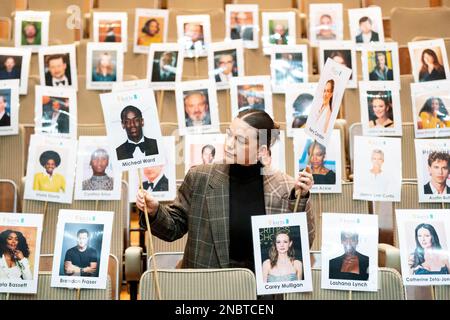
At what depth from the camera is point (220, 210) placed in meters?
2.13

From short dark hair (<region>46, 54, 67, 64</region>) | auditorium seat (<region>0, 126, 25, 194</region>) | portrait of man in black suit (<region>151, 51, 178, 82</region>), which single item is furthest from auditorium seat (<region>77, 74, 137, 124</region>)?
auditorium seat (<region>0, 126, 25, 194</region>)

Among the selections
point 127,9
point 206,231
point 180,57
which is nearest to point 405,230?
point 206,231

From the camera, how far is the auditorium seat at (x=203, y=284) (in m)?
1.95

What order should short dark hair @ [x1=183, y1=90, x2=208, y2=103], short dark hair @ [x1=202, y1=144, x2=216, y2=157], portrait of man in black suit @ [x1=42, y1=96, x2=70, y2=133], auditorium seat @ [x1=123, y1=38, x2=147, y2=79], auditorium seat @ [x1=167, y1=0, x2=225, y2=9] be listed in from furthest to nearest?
auditorium seat @ [x1=167, y1=0, x2=225, y2=9], auditorium seat @ [x1=123, y1=38, x2=147, y2=79], short dark hair @ [x1=183, y1=90, x2=208, y2=103], portrait of man in black suit @ [x1=42, y1=96, x2=70, y2=133], short dark hair @ [x1=202, y1=144, x2=216, y2=157]

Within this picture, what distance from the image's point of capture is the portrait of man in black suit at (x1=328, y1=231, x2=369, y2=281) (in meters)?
2.04

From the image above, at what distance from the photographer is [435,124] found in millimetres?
3180

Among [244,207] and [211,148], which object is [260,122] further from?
[211,148]

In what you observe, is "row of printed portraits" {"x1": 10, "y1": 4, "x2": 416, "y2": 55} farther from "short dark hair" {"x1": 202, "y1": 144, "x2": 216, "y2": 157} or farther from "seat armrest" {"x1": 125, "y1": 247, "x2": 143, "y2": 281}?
"seat armrest" {"x1": 125, "y1": 247, "x2": 143, "y2": 281}

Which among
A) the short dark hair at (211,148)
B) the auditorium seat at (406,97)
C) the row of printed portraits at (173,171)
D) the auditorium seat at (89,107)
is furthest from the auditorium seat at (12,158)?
the auditorium seat at (406,97)

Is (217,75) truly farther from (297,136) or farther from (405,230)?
(405,230)

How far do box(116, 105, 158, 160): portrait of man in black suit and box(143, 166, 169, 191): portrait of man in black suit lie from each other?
0.81 metres

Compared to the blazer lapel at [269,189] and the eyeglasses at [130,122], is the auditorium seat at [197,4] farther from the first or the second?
the eyeglasses at [130,122]

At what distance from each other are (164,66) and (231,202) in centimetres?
151

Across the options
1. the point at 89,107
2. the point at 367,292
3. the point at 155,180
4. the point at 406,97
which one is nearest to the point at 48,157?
the point at 155,180
